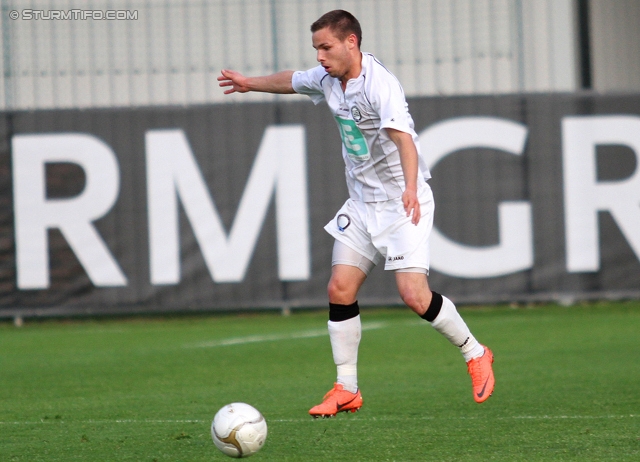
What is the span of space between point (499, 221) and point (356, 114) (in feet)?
23.0

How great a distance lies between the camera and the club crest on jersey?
552cm

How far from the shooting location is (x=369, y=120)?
5516 millimetres

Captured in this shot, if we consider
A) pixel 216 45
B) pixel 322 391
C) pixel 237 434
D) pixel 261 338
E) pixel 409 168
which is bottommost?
pixel 261 338

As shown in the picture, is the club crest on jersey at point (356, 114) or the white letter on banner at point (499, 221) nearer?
the club crest on jersey at point (356, 114)

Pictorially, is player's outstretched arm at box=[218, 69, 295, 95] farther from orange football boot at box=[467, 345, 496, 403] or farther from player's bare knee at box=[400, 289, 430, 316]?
orange football boot at box=[467, 345, 496, 403]

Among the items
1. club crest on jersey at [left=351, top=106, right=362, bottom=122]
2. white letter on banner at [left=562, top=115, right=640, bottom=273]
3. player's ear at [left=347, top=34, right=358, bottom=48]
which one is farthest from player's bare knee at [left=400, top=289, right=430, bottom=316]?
white letter on banner at [left=562, top=115, right=640, bottom=273]

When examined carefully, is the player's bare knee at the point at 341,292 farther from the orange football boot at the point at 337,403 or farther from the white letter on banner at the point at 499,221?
the white letter on banner at the point at 499,221

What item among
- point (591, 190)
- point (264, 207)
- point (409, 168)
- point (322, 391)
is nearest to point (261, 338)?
point (264, 207)

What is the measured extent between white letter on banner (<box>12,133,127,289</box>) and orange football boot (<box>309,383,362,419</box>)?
717cm

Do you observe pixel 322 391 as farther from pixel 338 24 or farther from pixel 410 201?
pixel 338 24

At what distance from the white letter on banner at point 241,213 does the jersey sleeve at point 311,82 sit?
20.9 ft

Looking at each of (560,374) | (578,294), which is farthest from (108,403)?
(578,294)

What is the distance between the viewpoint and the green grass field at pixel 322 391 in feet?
15.9

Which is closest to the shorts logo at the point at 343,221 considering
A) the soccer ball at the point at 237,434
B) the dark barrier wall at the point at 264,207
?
the soccer ball at the point at 237,434
